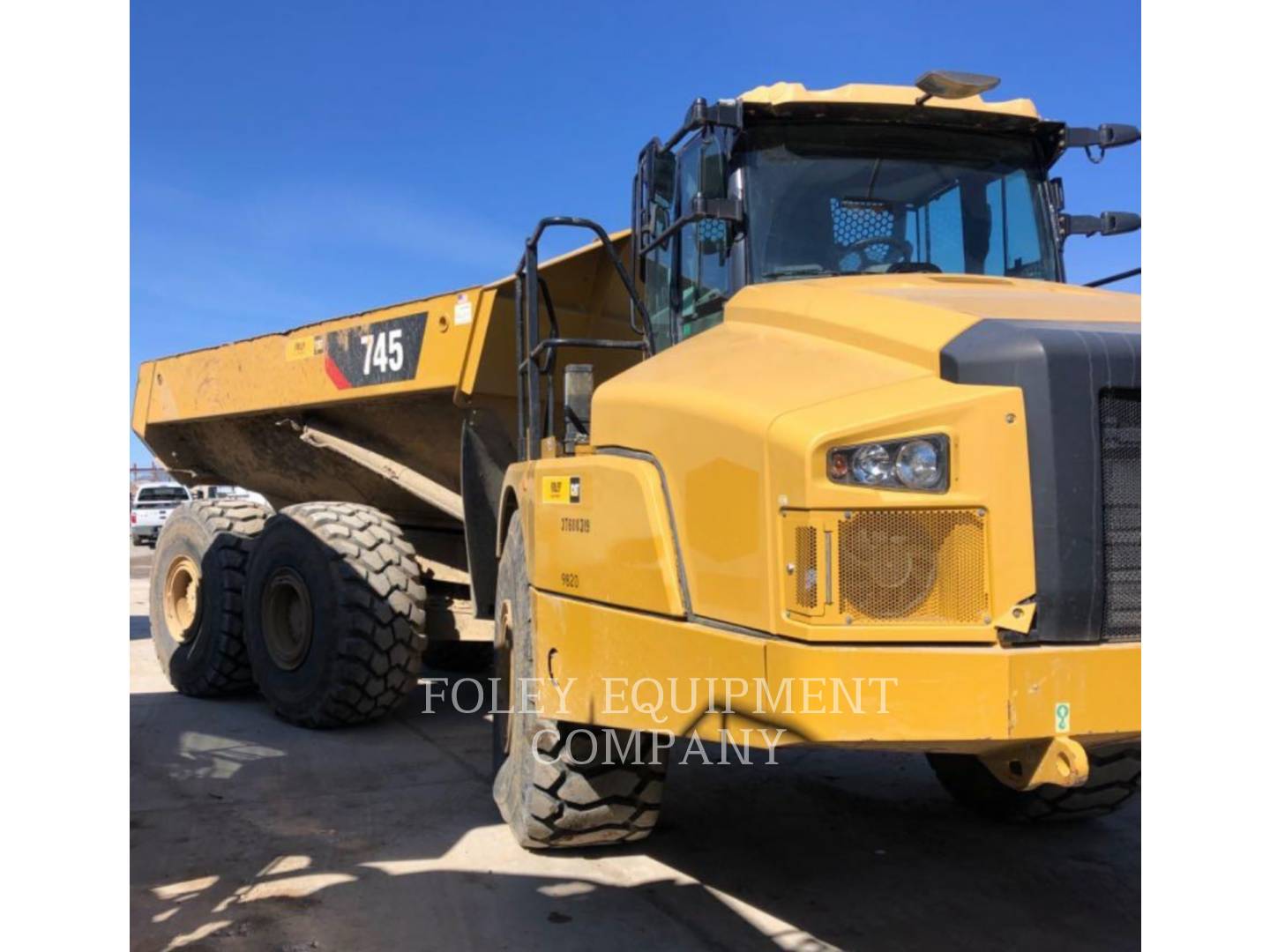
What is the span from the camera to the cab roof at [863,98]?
4.16 m

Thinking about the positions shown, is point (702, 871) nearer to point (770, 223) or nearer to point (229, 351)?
point (770, 223)

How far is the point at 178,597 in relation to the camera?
8.95 meters

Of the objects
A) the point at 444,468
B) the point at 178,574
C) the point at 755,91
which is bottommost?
the point at 178,574

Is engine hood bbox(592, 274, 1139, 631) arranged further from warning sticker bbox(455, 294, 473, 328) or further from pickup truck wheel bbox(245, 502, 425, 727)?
pickup truck wheel bbox(245, 502, 425, 727)

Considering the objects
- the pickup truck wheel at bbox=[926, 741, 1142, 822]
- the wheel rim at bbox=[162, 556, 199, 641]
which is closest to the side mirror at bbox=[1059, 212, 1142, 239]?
the pickup truck wheel at bbox=[926, 741, 1142, 822]

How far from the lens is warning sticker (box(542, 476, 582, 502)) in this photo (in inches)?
158

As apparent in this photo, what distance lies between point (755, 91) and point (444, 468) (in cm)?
360

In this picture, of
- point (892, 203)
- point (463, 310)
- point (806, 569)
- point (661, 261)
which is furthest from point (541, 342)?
point (806, 569)

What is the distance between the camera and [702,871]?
15.1 ft

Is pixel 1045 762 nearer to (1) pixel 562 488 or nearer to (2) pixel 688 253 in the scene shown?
(1) pixel 562 488

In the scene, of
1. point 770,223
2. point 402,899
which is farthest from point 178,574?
point 770,223

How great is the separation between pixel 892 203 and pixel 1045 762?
2.26m

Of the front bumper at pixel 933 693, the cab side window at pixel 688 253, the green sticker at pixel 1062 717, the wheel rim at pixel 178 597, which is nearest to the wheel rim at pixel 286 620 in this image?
the wheel rim at pixel 178 597

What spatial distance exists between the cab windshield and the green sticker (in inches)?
71.2
